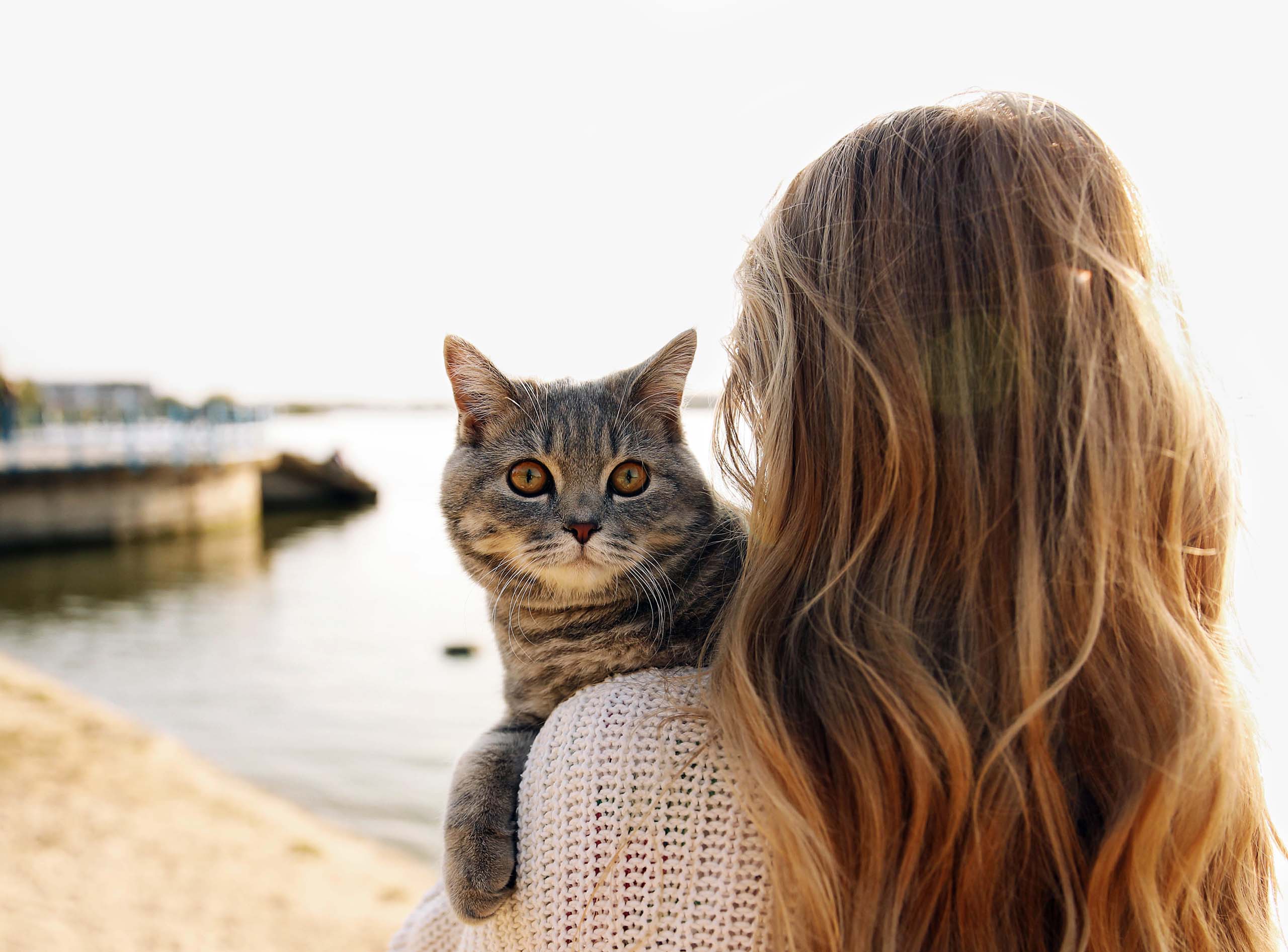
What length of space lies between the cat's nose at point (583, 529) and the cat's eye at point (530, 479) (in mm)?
128

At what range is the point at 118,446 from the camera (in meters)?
15.5

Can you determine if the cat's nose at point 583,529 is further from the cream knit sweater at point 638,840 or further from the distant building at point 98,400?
the distant building at point 98,400

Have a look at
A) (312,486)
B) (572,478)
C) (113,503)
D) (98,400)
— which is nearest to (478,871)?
(572,478)

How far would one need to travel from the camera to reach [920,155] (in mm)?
987

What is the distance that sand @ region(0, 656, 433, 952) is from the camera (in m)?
3.91

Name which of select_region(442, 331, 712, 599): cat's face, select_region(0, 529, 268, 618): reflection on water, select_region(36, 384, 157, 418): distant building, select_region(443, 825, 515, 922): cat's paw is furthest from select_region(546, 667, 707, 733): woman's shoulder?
select_region(36, 384, 157, 418): distant building

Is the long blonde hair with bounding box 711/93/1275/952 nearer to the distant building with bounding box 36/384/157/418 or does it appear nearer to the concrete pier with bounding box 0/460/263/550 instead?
the concrete pier with bounding box 0/460/263/550

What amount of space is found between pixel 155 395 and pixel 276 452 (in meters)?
5.00

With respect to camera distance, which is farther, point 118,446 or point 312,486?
point 312,486

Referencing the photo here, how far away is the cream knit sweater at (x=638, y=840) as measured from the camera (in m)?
0.89

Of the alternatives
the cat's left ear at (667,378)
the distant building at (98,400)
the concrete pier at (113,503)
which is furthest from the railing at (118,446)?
the cat's left ear at (667,378)

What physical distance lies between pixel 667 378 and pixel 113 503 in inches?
627

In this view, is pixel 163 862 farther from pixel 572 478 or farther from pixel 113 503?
pixel 113 503

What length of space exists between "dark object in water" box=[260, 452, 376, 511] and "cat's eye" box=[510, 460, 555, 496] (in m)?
20.2
